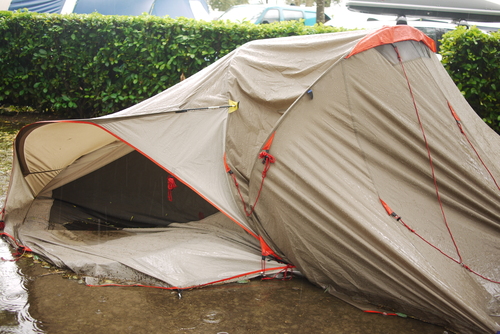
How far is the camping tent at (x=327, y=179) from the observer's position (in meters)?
3.21

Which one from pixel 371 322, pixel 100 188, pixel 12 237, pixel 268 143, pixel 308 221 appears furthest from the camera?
pixel 100 188

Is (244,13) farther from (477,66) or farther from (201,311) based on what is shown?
(201,311)

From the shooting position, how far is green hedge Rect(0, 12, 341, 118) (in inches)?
288

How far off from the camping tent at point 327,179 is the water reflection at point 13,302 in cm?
29

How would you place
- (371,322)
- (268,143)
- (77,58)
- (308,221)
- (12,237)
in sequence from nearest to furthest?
1. (371,322)
2. (308,221)
3. (268,143)
4. (12,237)
5. (77,58)

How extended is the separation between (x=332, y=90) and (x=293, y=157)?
1.94 ft

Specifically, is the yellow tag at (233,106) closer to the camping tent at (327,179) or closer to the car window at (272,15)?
the camping tent at (327,179)

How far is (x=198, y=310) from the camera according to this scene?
314 cm

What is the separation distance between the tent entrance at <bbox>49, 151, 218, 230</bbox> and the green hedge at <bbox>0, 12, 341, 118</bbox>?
2.76 meters

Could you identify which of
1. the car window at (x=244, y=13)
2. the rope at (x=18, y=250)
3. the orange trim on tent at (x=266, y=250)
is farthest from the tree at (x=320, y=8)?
the rope at (x=18, y=250)

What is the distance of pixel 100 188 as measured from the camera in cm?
503

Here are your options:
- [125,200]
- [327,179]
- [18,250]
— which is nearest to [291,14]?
[125,200]

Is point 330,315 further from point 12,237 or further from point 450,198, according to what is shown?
point 12,237

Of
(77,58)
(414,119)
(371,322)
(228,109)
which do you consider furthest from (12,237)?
(77,58)
